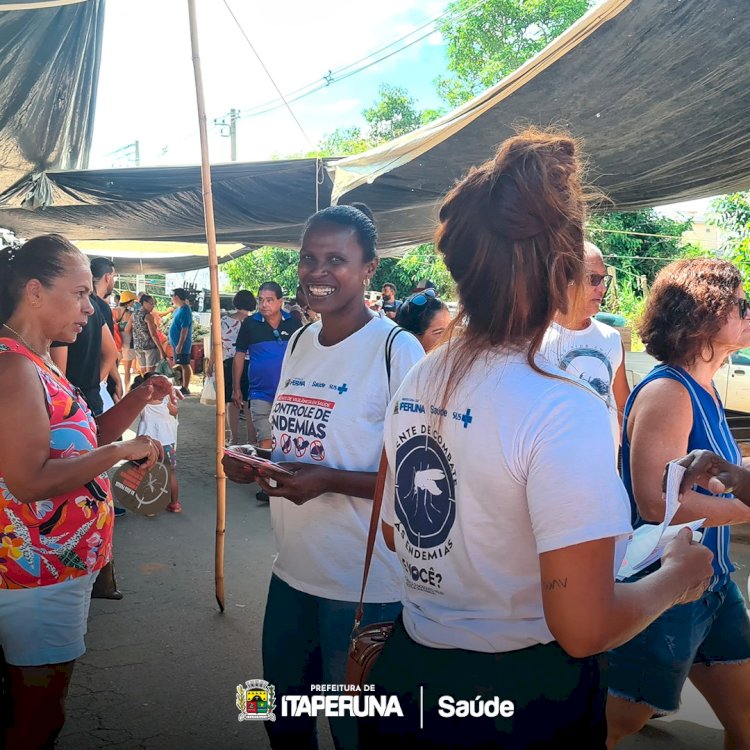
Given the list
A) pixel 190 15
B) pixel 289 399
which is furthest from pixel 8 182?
pixel 289 399

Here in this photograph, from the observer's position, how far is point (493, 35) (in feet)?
83.3

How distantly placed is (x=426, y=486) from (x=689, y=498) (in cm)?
116

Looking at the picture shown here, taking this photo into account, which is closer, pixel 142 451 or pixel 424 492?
pixel 424 492

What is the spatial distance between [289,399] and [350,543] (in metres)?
0.50

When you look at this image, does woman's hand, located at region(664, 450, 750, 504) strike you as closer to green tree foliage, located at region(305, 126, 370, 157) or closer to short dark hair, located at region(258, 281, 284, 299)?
short dark hair, located at region(258, 281, 284, 299)

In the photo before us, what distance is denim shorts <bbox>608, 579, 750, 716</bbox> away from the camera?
2.08 m

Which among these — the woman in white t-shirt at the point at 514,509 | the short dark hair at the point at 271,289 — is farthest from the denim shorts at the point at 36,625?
the short dark hair at the point at 271,289

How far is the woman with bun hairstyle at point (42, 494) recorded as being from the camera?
1923mm

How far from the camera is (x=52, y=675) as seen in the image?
6.65ft

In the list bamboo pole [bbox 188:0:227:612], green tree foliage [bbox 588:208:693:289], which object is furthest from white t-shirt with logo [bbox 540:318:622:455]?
green tree foliage [bbox 588:208:693:289]

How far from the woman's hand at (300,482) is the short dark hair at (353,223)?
2.39 feet

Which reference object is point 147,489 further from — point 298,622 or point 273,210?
point 273,210

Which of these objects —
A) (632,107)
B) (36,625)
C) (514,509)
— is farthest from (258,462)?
(632,107)

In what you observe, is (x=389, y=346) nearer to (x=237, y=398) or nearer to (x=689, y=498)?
(x=689, y=498)
